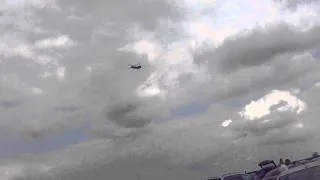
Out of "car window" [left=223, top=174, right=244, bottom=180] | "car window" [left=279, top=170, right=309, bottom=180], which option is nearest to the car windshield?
"car window" [left=279, top=170, right=309, bottom=180]

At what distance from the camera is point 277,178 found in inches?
359

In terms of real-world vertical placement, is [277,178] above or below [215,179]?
below

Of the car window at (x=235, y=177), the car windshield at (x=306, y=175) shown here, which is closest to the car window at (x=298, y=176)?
the car windshield at (x=306, y=175)

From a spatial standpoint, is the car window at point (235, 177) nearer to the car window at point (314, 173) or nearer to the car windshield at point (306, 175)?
the car windshield at point (306, 175)

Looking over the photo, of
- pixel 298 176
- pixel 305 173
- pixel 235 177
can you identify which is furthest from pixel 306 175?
pixel 235 177

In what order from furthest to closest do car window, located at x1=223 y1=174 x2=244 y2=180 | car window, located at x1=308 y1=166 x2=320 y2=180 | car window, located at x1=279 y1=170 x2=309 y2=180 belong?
1. car window, located at x1=223 y1=174 x2=244 y2=180
2. car window, located at x1=279 y1=170 x2=309 y2=180
3. car window, located at x1=308 y1=166 x2=320 y2=180

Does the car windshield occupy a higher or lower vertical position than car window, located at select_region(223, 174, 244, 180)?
lower

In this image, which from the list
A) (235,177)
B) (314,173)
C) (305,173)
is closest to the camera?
(314,173)

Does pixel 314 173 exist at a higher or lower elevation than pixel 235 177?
lower

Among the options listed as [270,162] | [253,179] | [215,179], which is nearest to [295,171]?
[270,162]

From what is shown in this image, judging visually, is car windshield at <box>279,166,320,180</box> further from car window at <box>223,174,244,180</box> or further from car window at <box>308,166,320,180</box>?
car window at <box>223,174,244,180</box>

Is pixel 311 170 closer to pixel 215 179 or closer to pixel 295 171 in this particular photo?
pixel 295 171

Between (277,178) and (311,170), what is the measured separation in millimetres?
665

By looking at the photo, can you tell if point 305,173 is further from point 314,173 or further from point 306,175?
point 314,173
